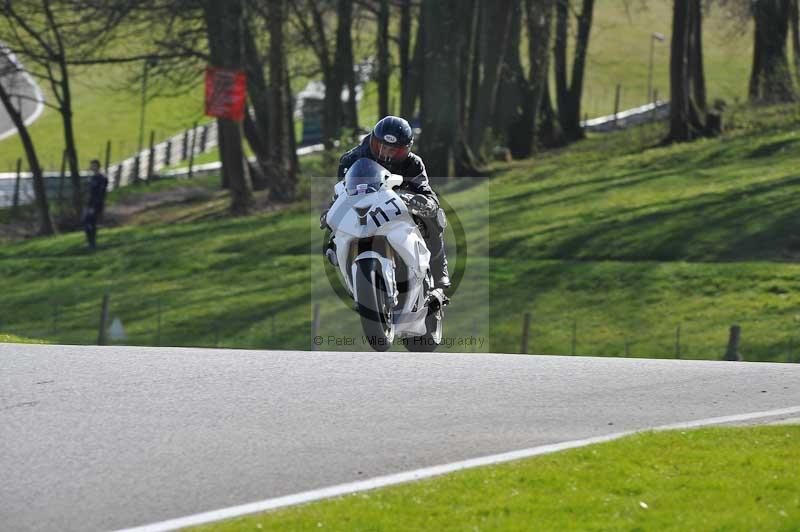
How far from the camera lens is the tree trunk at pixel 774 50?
144 ft

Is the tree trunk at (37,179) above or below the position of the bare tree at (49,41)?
below

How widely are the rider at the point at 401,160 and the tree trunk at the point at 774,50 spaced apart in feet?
109

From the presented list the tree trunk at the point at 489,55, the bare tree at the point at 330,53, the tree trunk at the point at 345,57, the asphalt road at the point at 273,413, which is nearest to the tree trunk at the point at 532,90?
the tree trunk at the point at 489,55

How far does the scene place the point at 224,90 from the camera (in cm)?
3456

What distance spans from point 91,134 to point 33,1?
Answer: 32003 mm

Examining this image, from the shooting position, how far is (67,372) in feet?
34.9

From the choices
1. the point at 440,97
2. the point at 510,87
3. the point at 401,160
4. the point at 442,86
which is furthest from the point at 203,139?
the point at 401,160

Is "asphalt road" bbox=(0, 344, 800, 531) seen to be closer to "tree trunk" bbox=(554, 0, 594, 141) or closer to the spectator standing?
the spectator standing

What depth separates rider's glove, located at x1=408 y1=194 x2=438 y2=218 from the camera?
11703mm

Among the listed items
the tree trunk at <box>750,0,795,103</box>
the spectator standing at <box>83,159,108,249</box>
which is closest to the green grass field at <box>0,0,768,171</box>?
the tree trunk at <box>750,0,795,103</box>

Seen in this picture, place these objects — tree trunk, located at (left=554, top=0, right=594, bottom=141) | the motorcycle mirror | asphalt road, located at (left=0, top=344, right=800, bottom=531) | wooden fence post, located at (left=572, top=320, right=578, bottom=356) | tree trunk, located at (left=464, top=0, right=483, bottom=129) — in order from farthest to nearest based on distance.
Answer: tree trunk, located at (left=554, top=0, right=594, bottom=141) < tree trunk, located at (left=464, top=0, right=483, bottom=129) < wooden fence post, located at (left=572, top=320, right=578, bottom=356) < the motorcycle mirror < asphalt road, located at (left=0, top=344, right=800, bottom=531)

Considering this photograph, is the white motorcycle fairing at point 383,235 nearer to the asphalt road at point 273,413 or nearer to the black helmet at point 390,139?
the black helmet at point 390,139

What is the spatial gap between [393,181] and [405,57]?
33002 mm

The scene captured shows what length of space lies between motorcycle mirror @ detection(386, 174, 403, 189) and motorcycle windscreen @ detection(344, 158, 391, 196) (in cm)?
4
